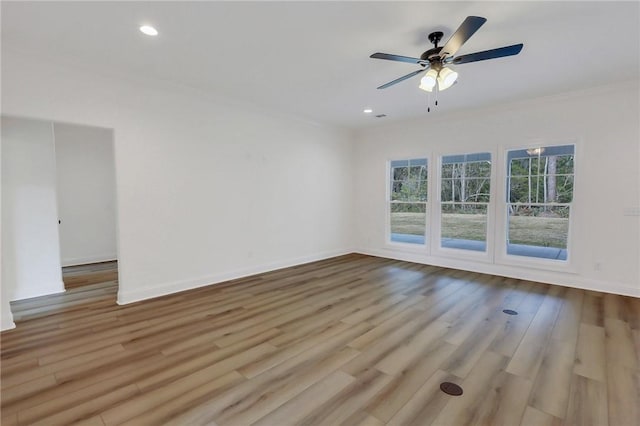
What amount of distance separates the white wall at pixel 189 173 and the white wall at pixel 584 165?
282cm

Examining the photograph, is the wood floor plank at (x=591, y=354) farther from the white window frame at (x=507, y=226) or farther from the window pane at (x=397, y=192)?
the window pane at (x=397, y=192)

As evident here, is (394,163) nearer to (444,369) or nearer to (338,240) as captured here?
(338,240)

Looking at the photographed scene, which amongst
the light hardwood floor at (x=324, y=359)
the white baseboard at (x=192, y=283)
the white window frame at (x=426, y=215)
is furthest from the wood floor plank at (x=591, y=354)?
the white baseboard at (x=192, y=283)

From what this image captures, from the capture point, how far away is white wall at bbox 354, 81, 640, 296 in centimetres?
411

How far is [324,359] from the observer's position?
2520mm

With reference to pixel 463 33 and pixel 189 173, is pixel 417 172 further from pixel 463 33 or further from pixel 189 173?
pixel 189 173

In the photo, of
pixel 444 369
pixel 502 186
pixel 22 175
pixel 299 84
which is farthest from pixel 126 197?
pixel 502 186

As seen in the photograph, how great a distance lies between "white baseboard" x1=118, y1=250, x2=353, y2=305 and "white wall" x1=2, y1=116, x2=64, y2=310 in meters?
1.34

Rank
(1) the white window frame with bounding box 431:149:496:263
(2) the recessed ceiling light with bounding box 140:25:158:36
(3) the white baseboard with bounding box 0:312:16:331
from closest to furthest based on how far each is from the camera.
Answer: (2) the recessed ceiling light with bounding box 140:25:158:36 < (3) the white baseboard with bounding box 0:312:16:331 < (1) the white window frame with bounding box 431:149:496:263

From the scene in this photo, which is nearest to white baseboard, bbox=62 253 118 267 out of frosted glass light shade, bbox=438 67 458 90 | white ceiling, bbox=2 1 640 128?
white ceiling, bbox=2 1 640 128

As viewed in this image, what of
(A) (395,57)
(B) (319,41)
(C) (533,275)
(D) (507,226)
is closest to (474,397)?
(A) (395,57)

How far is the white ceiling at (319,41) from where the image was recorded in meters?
2.42

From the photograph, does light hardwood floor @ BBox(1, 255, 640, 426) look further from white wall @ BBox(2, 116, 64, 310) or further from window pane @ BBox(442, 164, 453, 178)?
window pane @ BBox(442, 164, 453, 178)

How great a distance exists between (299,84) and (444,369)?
3644mm
